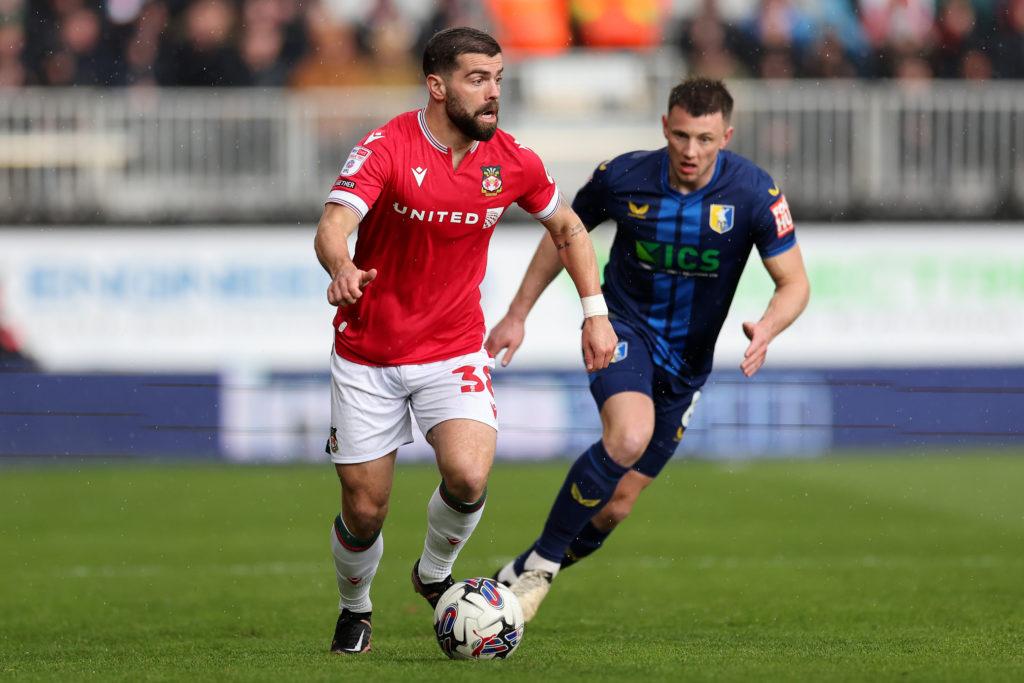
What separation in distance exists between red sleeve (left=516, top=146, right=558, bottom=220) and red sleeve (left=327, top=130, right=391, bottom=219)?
2.13ft

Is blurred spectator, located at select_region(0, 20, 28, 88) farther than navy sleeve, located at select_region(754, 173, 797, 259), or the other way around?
blurred spectator, located at select_region(0, 20, 28, 88)

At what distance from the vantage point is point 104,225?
16547 millimetres

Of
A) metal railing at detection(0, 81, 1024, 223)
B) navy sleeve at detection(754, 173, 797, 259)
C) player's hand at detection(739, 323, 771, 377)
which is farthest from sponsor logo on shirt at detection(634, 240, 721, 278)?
metal railing at detection(0, 81, 1024, 223)

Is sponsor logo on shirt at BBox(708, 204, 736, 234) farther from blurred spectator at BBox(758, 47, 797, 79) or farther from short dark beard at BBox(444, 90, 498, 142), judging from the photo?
blurred spectator at BBox(758, 47, 797, 79)

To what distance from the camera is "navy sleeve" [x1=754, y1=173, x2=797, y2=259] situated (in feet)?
25.1

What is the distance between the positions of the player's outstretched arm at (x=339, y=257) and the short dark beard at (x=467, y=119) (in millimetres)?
628

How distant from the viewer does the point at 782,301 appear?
24.7 feet

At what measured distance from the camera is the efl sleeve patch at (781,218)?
768cm

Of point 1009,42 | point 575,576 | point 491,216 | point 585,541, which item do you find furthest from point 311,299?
point 491,216

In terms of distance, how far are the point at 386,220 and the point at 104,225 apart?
10580mm

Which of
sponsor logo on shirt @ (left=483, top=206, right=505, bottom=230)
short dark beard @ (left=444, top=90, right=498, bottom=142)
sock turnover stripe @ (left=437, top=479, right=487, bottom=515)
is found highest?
short dark beard @ (left=444, top=90, right=498, bottom=142)

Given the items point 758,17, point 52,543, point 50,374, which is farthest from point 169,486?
point 758,17

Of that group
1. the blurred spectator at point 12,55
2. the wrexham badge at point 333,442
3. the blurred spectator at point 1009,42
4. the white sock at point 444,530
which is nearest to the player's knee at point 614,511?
the white sock at point 444,530

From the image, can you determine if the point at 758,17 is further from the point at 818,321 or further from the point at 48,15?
the point at 48,15
